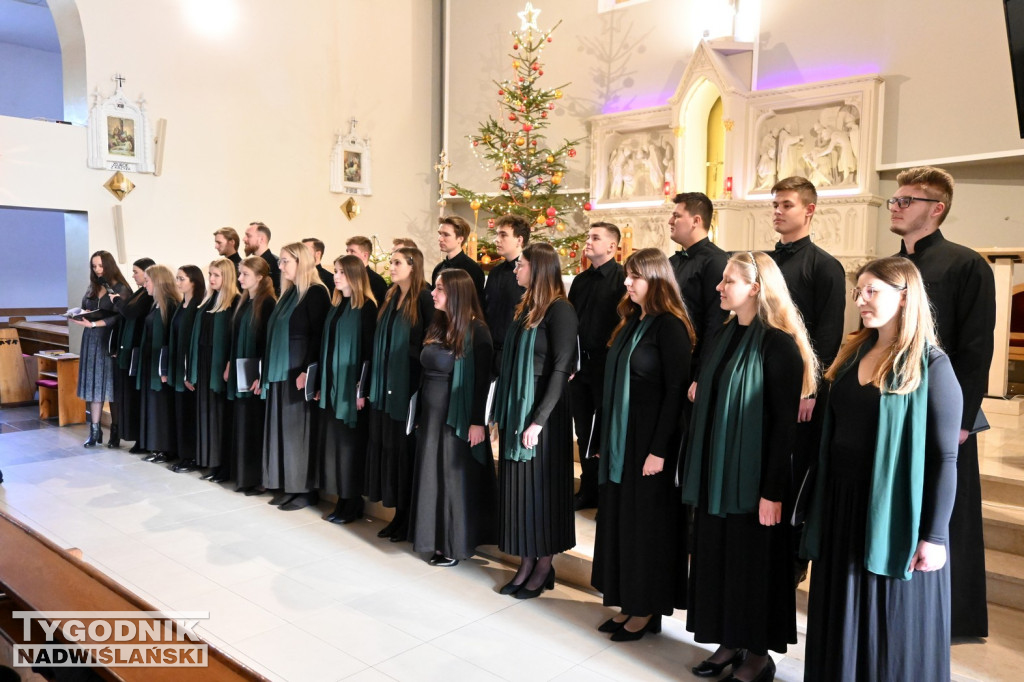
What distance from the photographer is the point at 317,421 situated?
532cm

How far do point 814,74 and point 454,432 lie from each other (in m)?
5.91

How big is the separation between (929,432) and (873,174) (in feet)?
19.4

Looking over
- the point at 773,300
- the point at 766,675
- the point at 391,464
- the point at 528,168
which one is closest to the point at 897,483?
the point at 773,300

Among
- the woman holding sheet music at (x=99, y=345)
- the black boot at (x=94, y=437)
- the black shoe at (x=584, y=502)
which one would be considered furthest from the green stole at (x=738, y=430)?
the black boot at (x=94, y=437)

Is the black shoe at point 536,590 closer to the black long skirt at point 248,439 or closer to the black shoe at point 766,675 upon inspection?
the black shoe at point 766,675

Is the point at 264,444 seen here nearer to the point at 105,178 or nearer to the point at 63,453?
the point at 63,453

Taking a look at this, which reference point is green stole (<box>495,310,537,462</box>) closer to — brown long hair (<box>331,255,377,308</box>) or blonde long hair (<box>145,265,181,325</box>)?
brown long hair (<box>331,255,377,308</box>)

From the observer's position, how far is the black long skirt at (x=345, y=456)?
503 centimetres

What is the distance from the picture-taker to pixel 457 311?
4133 millimetres

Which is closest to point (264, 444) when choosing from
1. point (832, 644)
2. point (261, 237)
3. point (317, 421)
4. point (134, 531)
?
point (317, 421)

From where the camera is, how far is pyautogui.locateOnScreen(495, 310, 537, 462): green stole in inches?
146

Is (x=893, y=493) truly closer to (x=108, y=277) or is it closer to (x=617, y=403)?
(x=617, y=403)

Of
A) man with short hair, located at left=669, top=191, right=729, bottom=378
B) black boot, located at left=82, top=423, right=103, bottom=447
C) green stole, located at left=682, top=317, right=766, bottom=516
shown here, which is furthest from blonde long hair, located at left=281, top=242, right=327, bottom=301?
green stole, located at left=682, top=317, right=766, bottom=516

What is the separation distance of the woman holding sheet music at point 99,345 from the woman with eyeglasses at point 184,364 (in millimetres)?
892
